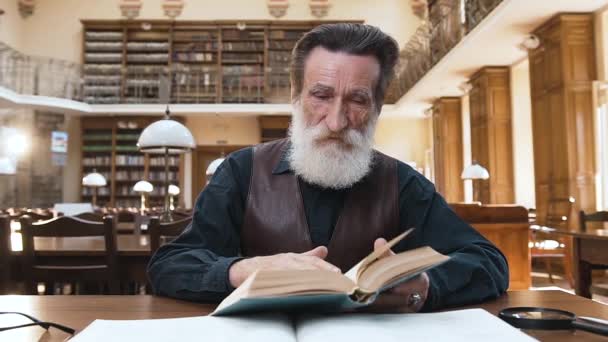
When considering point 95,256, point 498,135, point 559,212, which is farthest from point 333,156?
point 498,135

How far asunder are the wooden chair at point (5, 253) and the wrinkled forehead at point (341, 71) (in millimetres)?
1870

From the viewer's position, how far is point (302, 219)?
1438mm

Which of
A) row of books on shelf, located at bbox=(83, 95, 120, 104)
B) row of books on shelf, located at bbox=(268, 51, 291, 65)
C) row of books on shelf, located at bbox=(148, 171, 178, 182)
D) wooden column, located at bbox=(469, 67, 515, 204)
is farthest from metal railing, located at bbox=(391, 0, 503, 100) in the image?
row of books on shelf, located at bbox=(83, 95, 120, 104)

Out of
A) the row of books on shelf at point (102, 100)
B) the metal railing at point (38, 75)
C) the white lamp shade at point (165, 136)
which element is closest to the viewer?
the white lamp shade at point (165, 136)

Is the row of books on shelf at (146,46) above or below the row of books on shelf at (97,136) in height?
above

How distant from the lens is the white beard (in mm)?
1439

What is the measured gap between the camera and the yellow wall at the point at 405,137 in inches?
569

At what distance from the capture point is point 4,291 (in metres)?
2.64

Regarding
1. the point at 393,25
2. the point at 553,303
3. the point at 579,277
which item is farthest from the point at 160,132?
the point at 393,25

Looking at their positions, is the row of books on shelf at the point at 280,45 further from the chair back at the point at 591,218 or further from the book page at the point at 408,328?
the book page at the point at 408,328

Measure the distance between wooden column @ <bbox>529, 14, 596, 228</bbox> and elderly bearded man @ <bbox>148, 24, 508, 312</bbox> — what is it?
244 inches

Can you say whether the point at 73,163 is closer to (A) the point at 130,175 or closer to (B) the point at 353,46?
(A) the point at 130,175

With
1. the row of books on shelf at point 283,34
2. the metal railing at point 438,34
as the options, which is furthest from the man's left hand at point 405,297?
the row of books on shelf at point 283,34

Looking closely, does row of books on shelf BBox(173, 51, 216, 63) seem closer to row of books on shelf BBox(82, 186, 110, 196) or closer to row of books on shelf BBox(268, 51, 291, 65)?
row of books on shelf BBox(268, 51, 291, 65)
